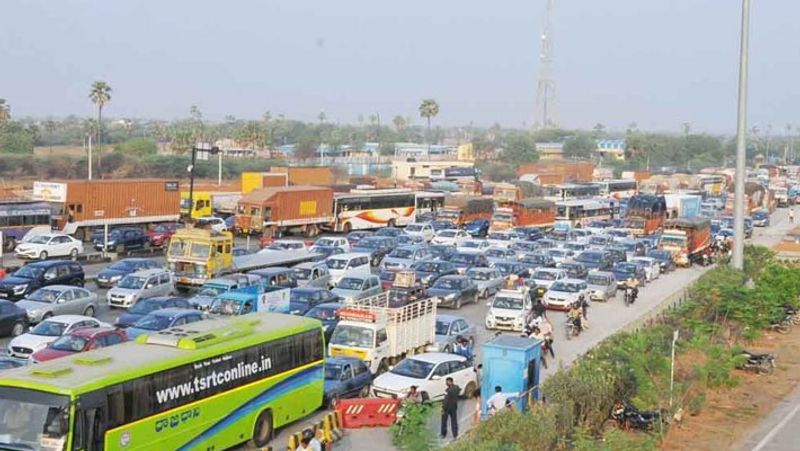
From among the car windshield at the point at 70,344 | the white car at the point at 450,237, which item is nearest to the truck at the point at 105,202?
the white car at the point at 450,237

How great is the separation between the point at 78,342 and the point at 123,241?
24.3 metres

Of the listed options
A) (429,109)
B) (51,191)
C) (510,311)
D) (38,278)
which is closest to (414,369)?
(510,311)

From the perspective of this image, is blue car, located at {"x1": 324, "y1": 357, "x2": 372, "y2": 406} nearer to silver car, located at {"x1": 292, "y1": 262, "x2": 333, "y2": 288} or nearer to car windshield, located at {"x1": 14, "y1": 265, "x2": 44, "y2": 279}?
silver car, located at {"x1": 292, "y1": 262, "x2": 333, "y2": 288}

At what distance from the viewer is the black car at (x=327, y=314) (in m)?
24.3

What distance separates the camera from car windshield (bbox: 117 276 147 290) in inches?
1167

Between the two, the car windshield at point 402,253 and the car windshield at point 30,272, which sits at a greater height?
the car windshield at point 30,272

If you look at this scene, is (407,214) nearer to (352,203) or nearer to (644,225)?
(352,203)

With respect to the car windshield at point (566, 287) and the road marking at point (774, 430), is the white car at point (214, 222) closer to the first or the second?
the car windshield at point (566, 287)

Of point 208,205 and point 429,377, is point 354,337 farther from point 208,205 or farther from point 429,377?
point 208,205

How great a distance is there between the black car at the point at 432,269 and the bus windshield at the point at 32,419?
77.4 feet

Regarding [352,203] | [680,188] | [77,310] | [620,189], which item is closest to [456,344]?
[77,310]

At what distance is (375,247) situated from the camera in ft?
144

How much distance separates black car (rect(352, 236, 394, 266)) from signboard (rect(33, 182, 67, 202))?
14.3 m

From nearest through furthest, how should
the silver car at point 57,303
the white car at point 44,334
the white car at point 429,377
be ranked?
the white car at point 429,377
the white car at point 44,334
the silver car at point 57,303
